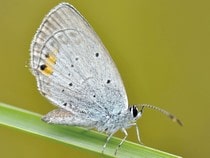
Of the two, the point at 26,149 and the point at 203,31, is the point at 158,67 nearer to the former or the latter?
the point at 203,31

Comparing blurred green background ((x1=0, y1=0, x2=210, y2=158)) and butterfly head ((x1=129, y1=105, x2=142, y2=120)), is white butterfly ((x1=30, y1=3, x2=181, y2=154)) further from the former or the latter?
blurred green background ((x1=0, y1=0, x2=210, y2=158))

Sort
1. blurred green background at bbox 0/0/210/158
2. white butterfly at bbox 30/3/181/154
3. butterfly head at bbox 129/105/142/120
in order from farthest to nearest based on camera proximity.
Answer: blurred green background at bbox 0/0/210/158 → butterfly head at bbox 129/105/142/120 → white butterfly at bbox 30/3/181/154

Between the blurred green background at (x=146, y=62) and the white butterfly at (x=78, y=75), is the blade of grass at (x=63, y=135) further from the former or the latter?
the blurred green background at (x=146, y=62)

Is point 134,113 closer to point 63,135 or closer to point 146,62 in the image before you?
point 63,135

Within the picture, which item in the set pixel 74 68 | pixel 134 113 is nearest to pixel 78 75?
pixel 74 68

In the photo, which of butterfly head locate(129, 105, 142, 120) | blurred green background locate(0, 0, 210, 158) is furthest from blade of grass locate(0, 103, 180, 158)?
blurred green background locate(0, 0, 210, 158)

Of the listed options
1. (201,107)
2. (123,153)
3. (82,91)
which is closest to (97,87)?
(82,91)

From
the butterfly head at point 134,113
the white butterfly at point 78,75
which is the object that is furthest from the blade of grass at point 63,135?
the butterfly head at point 134,113
